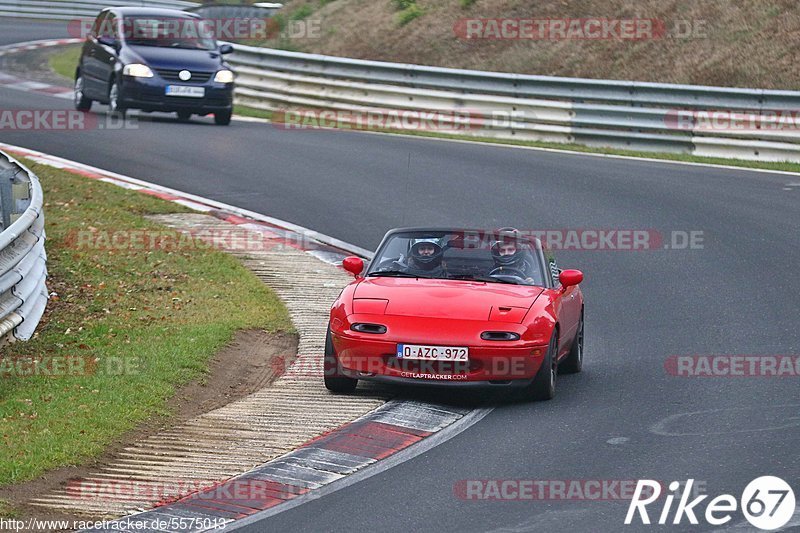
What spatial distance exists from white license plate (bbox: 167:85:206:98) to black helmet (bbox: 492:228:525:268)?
44.3ft

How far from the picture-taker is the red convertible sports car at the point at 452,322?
9.55m

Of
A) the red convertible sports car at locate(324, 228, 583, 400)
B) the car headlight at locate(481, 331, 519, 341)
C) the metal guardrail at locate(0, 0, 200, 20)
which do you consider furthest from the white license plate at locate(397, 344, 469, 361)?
the metal guardrail at locate(0, 0, 200, 20)

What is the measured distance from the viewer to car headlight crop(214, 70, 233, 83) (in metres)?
23.7

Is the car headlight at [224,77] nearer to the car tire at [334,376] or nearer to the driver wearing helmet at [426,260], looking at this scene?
the driver wearing helmet at [426,260]

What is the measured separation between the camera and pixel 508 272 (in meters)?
10.7

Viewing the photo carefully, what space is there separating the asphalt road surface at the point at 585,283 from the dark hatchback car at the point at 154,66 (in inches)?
21.0

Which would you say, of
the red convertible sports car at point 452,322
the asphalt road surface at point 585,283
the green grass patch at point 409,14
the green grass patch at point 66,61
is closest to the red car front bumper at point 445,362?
the red convertible sports car at point 452,322

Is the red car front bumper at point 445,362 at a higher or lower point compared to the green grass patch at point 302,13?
lower

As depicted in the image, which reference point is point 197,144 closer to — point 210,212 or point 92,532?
point 210,212

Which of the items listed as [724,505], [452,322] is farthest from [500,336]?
[724,505]

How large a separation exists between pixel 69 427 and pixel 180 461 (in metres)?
0.83

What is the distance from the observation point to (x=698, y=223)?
17.0 metres

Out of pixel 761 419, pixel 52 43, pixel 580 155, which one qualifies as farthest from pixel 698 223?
pixel 52 43

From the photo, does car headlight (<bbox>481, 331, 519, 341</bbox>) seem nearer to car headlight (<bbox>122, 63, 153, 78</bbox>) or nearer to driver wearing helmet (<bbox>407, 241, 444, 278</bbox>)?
driver wearing helmet (<bbox>407, 241, 444, 278</bbox>)
